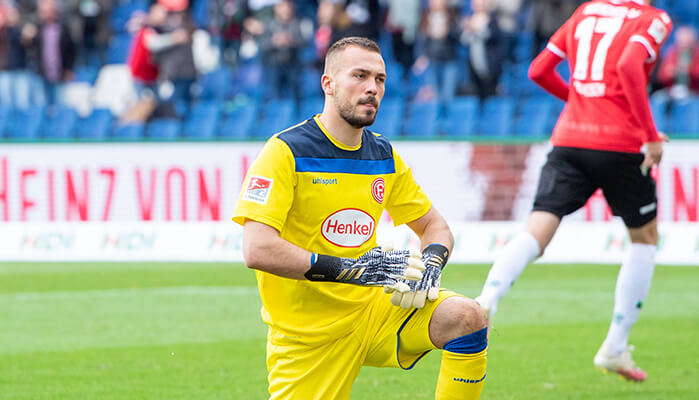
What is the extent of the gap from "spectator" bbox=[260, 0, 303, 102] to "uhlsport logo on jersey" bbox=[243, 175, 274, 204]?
491 inches

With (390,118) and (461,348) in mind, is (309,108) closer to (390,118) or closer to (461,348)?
(390,118)

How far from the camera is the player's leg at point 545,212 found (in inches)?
235

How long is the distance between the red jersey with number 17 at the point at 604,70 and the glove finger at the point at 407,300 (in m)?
2.52

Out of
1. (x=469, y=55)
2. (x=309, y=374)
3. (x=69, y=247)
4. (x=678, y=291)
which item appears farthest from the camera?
(x=469, y=55)

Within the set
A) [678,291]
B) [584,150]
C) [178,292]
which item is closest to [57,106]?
[178,292]

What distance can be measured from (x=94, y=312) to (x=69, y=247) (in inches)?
178

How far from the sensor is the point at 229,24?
58.0 ft

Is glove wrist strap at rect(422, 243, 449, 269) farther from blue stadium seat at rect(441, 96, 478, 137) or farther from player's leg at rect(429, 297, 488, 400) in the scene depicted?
blue stadium seat at rect(441, 96, 478, 137)

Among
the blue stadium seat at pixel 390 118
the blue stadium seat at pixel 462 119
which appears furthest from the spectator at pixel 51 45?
the blue stadium seat at pixel 462 119

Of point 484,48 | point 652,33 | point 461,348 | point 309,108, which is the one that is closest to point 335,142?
point 461,348

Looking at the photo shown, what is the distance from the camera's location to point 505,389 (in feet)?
19.3

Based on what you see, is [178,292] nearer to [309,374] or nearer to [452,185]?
[452,185]

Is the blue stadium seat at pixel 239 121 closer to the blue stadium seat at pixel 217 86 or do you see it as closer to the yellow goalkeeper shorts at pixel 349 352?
the blue stadium seat at pixel 217 86

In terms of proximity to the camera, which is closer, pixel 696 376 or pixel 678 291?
pixel 696 376
